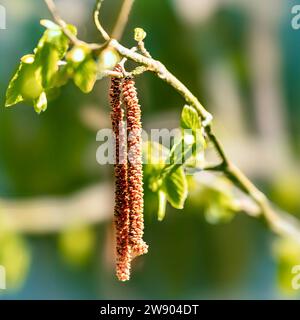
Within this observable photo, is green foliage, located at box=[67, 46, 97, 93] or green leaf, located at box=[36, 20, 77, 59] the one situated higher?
→ green leaf, located at box=[36, 20, 77, 59]

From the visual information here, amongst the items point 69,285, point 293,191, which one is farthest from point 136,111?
point 69,285

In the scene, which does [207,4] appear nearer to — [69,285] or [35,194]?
[35,194]

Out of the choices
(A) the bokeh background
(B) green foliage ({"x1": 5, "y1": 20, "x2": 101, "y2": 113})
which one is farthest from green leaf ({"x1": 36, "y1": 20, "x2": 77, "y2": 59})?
(A) the bokeh background

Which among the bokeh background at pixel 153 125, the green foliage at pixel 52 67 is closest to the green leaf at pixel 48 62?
the green foliage at pixel 52 67

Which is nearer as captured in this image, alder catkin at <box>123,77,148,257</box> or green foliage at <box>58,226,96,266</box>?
alder catkin at <box>123,77,148,257</box>

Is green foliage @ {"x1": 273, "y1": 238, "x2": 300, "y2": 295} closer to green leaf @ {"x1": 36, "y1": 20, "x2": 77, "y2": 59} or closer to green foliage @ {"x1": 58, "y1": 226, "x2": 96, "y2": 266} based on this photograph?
green leaf @ {"x1": 36, "y1": 20, "x2": 77, "y2": 59}

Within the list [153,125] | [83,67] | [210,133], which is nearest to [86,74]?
[83,67]

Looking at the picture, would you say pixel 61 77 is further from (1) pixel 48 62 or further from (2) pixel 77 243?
(2) pixel 77 243
